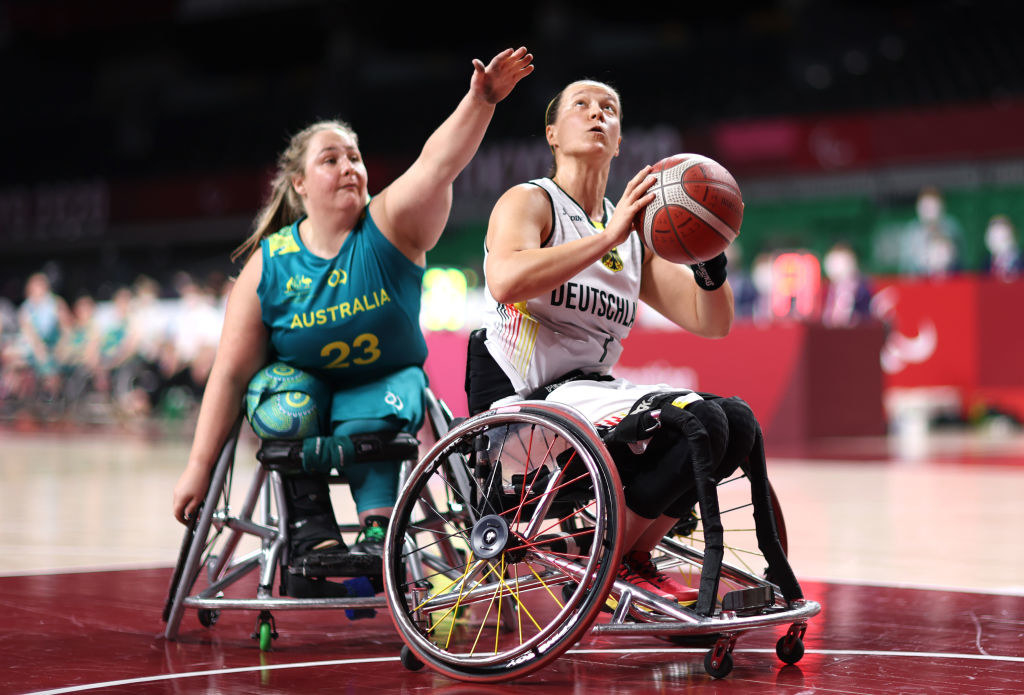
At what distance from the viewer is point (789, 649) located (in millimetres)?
2977

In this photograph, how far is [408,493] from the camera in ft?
9.72

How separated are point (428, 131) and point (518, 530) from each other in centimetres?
1976

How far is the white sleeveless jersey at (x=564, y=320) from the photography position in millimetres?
3127

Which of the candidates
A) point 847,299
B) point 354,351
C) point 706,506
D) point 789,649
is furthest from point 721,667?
point 847,299

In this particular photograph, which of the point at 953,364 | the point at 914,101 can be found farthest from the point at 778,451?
the point at 914,101

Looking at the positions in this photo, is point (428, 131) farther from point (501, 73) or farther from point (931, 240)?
point (501, 73)

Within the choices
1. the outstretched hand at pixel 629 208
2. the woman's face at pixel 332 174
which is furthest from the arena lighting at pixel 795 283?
the outstretched hand at pixel 629 208

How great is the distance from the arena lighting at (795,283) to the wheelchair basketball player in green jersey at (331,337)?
11018 mm

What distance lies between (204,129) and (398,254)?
2315 cm

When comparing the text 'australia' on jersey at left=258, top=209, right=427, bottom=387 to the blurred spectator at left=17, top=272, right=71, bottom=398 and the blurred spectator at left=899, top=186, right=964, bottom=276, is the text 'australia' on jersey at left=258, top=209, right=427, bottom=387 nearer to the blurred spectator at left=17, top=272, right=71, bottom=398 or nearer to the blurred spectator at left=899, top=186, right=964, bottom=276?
the blurred spectator at left=899, top=186, right=964, bottom=276

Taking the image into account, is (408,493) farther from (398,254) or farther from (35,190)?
(35,190)

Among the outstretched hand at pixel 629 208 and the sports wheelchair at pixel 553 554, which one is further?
the outstretched hand at pixel 629 208

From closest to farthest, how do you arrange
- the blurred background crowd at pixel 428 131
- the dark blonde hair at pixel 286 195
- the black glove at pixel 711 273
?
the black glove at pixel 711 273 → the dark blonde hair at pixel 286 195 → the blurred background crowd at pixel 428 131

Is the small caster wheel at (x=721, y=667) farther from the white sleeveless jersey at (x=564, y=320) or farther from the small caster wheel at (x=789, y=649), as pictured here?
the white sleeveless jersey at (x=564, y=320)
